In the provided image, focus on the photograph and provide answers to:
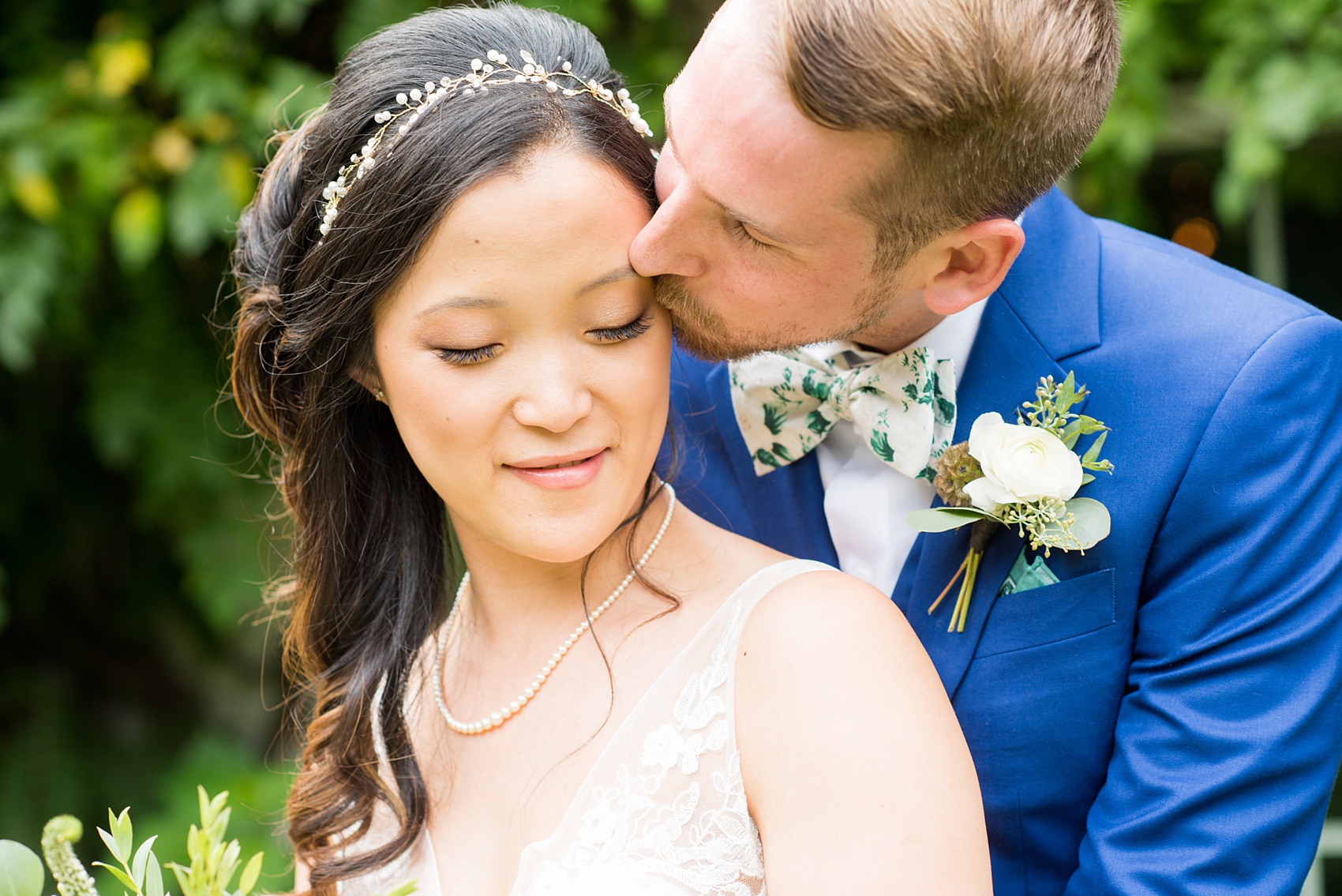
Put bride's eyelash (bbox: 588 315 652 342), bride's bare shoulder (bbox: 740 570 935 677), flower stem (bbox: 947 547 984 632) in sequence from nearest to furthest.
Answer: bride's bare shoulder (bbox: 740 570 935 677) → bride's eyelash (bbox: 588 315 652 342) → flower stem (bbox: 947 547 984 632)

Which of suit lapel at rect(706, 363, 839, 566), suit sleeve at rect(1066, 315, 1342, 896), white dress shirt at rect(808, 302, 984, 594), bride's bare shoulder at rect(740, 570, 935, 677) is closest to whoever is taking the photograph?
bride's bare shoulder at rect(740, 570, 935, 677)

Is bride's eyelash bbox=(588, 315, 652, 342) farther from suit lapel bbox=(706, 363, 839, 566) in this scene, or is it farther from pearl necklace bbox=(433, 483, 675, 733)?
suit lapel bbox=(706, 363, 839, 566)

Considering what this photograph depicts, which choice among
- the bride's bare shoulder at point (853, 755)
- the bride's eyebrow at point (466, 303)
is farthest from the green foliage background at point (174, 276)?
the bride's bare shoulder at point (853, 755)

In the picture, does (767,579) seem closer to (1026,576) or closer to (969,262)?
(1026,576)

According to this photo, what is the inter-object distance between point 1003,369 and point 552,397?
834 millimetres

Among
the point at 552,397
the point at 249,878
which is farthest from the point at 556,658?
the point at 249,878

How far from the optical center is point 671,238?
170 cm

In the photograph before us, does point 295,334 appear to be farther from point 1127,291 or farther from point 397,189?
point 1127,291

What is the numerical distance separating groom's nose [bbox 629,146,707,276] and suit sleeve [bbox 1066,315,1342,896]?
2.66ft

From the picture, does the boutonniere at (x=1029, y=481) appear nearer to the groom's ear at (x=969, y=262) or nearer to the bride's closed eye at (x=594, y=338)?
the groom's ear at (x=969, y=262)

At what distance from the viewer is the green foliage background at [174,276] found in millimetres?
3496

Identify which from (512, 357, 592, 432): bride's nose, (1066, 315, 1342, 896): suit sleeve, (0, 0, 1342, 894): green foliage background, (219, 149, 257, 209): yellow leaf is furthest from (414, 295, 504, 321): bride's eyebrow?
(219, 149, 257, 209): yellow leaf

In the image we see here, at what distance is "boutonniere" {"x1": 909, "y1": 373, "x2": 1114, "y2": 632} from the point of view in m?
1.80

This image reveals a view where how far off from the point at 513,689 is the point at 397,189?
856 millimetres
